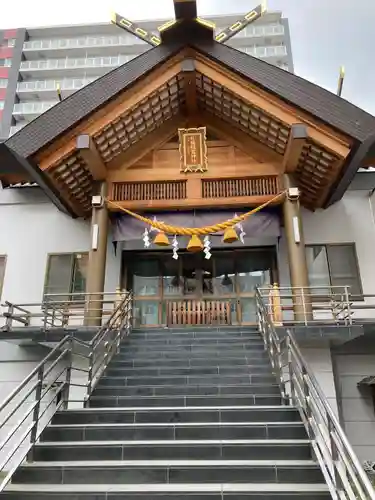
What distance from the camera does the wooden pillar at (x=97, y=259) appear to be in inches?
340

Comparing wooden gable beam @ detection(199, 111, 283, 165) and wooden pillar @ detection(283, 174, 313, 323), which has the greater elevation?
wooden gable beam @ detection(199, 111, 283, 165)

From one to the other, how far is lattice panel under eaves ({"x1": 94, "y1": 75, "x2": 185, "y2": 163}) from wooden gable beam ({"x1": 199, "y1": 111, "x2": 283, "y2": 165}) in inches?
32.1

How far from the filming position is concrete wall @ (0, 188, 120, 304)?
10141mm

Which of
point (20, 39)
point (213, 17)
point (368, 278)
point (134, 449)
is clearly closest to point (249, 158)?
point (368, 278)

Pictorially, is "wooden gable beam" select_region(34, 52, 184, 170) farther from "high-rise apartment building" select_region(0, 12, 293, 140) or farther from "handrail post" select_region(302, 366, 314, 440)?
"high-rise apartment building" select_region(0, 12, 293, 140)

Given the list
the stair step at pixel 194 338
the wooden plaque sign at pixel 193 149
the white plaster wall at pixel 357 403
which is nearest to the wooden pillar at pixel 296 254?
the stair step at pixel 194 338

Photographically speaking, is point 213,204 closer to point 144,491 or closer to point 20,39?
point 144,491

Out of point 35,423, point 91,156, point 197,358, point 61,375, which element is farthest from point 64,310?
point 35,423

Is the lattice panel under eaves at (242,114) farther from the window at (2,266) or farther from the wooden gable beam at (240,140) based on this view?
the window at (2,266)

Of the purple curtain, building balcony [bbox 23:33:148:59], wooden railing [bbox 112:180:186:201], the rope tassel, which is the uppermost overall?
building balcony [bbox 23:33:148:59]

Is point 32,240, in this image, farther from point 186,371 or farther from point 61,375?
point 186,371

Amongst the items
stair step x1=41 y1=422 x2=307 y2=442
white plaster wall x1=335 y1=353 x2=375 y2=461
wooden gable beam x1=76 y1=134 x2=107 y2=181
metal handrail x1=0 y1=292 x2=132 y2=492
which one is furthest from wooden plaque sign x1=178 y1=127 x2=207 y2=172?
stair step x1=41 y1=422 x2=307 y2=442

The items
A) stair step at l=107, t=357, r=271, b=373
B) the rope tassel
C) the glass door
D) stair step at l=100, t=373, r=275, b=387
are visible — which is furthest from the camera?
the glass door

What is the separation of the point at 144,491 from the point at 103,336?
3429mm
